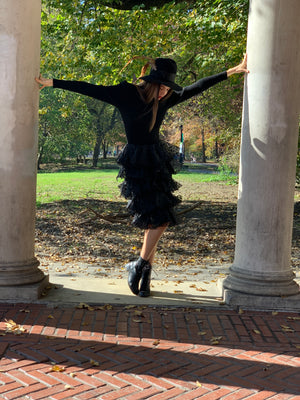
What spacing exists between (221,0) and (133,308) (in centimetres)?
692

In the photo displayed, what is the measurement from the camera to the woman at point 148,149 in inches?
190

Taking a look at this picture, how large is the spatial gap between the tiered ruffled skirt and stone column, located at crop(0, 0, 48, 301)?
0.91m

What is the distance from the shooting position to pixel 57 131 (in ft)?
119

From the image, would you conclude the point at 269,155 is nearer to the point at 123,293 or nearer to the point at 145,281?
the point at 145,281

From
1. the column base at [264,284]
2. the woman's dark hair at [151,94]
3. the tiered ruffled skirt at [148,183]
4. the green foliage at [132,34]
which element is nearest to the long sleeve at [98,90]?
the woman's dark hair at [151,94]

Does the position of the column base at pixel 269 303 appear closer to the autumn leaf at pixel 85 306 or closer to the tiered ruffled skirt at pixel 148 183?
the tiered ruffled skirt at pixel 148 183

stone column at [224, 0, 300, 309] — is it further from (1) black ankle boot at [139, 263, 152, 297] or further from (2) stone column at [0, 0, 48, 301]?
(2) stone column at [0, 0, 48, 301]

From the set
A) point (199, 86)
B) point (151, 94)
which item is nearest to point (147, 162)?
point (151, 94)

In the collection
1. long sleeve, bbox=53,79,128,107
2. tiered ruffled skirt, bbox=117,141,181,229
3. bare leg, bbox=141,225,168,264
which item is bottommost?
bare leg, bbox=141,225,168,264

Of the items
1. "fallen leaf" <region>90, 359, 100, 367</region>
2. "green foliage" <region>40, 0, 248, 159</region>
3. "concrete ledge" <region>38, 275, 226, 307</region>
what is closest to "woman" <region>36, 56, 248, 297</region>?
"concrete ledge" <region>38, 275, 226, 307</region>

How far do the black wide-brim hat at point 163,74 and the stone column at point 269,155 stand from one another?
726 millimetres

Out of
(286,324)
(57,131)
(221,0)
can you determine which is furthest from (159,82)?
(57,131)

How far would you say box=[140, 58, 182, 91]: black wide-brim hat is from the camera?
4.80m

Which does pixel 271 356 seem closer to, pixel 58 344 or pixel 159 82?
pixel 58 344
